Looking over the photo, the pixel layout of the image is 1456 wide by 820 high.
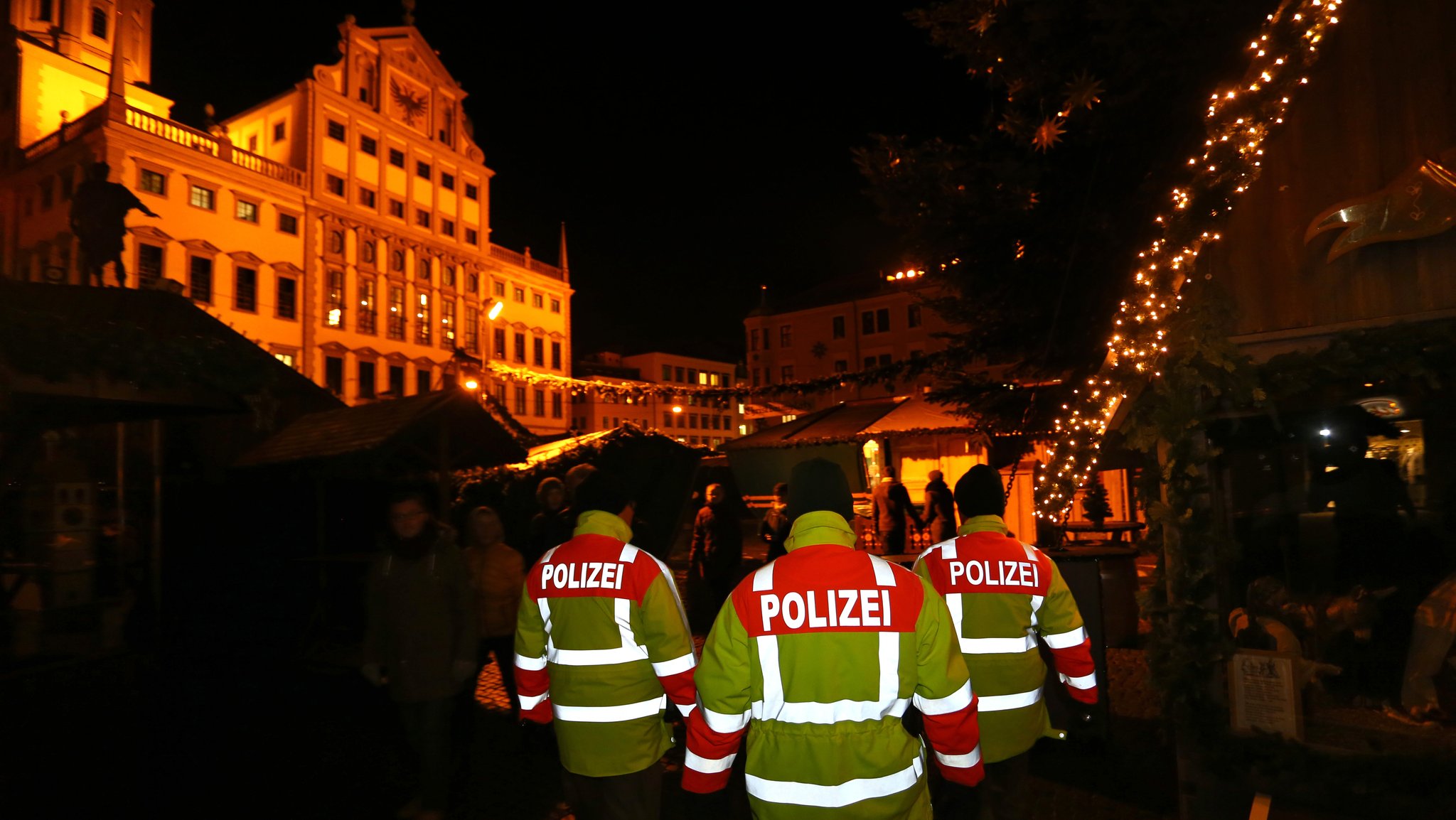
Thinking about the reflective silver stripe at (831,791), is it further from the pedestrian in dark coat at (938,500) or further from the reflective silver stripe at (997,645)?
the pedestrian in dark coat at (938,500)

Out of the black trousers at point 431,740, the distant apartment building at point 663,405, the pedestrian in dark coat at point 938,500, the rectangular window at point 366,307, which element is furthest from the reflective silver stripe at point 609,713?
the distant apartment building at point 663,405

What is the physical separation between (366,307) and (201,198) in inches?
341

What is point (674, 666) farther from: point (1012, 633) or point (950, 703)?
point (1012, 633)

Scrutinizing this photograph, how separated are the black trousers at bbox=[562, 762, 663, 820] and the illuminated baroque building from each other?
78.5 ft

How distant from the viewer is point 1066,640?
3.57 meters

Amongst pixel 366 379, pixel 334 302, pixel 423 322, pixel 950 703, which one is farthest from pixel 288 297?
pixel 950 703

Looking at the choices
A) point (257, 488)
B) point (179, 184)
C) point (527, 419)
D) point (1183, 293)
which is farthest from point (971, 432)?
point (527, 419)

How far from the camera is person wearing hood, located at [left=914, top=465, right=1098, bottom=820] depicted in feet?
11.5

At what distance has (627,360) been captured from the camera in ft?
226

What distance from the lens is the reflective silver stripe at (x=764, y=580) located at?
2.54 m

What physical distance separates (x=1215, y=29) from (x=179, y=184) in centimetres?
3677

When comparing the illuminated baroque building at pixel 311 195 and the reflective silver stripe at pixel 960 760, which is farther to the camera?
the illuminated baroque building at pixel 311 195

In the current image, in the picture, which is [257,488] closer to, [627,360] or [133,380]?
[133,380]

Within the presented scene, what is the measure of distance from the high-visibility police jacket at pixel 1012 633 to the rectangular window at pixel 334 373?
1542 inches
